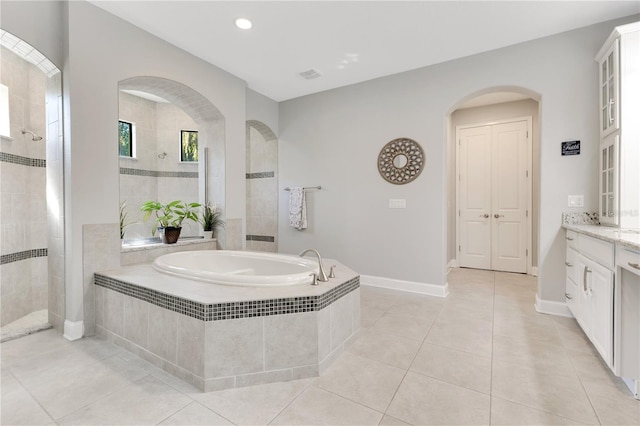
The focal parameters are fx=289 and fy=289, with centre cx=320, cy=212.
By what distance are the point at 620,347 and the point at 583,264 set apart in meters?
0.73

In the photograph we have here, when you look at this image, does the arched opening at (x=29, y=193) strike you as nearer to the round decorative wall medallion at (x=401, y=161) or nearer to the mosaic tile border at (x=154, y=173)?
the mosaic tile border at (x=154, y=173)

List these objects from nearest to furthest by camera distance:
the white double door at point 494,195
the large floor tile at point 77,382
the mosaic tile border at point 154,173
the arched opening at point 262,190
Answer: the large floor tile at point 77,382, the white double door at point 494,195, the mosaic tile border at point 154,173, the arched opening at point 262,190

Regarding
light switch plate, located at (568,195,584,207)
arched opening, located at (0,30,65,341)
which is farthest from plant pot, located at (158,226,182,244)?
light switch plate, located at (568,195,584,207)

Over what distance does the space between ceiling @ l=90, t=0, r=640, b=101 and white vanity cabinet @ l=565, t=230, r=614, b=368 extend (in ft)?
6.01

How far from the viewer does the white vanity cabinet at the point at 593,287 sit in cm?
168

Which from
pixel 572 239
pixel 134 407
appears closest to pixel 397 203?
pixel 572 239

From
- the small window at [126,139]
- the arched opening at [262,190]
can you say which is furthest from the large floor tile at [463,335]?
the small window at [126,139]

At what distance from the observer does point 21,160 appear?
8.98ft

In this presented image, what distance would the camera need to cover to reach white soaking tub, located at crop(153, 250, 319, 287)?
1911 mm

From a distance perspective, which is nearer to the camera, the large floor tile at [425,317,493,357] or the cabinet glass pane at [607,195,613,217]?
the large floor tile at [425,317,493,357]

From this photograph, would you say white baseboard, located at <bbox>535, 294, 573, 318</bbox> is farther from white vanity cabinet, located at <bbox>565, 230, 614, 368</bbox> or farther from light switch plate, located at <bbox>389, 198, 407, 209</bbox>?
light switch plate, located at <bbox>389, 198, 407, 209</bbox>

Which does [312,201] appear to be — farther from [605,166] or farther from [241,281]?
[605,166]

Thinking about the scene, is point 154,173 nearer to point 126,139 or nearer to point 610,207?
point 126,139

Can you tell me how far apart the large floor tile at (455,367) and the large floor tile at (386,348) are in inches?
2.6
